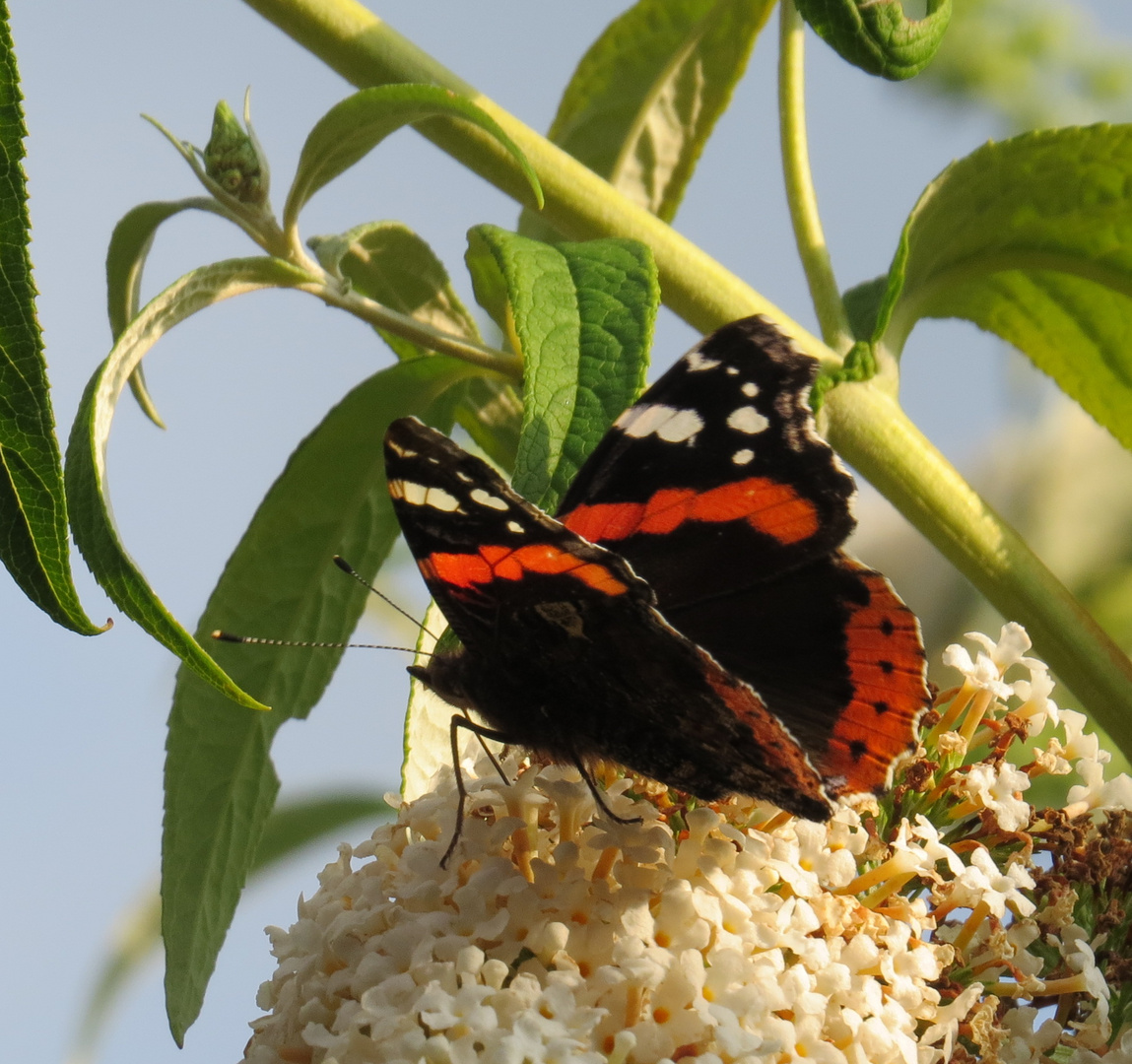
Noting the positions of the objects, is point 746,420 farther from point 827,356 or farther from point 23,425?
point 23,425

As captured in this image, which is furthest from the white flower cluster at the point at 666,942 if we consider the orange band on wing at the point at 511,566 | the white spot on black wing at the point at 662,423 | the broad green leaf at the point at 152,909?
the broad green leaf at the point at 152,909

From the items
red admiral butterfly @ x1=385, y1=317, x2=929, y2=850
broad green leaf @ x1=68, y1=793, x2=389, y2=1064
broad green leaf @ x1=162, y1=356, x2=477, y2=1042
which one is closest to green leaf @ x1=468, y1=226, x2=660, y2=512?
red admiral butterfly @ x1=385, y1=317, x2=929, y2=850

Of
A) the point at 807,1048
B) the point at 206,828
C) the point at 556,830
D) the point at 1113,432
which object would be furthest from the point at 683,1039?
the point at 1113,432

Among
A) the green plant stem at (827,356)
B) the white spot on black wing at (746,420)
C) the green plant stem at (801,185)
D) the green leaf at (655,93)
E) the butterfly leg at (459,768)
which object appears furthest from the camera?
the green leaf at (655,93)

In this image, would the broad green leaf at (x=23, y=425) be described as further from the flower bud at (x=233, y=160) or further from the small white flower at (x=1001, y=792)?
the small white flower at (x=1001, y=792)

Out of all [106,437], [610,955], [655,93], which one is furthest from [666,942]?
[655,93]

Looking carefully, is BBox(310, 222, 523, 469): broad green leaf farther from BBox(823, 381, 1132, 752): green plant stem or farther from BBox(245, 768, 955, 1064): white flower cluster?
BBox(245, 768, 955, 1064): white flower cluster

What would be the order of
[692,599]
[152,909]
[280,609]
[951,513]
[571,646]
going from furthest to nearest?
1. [152,909]
2. [280,609]
3. [951,513]
4. [692,599]
5. [571,646]
